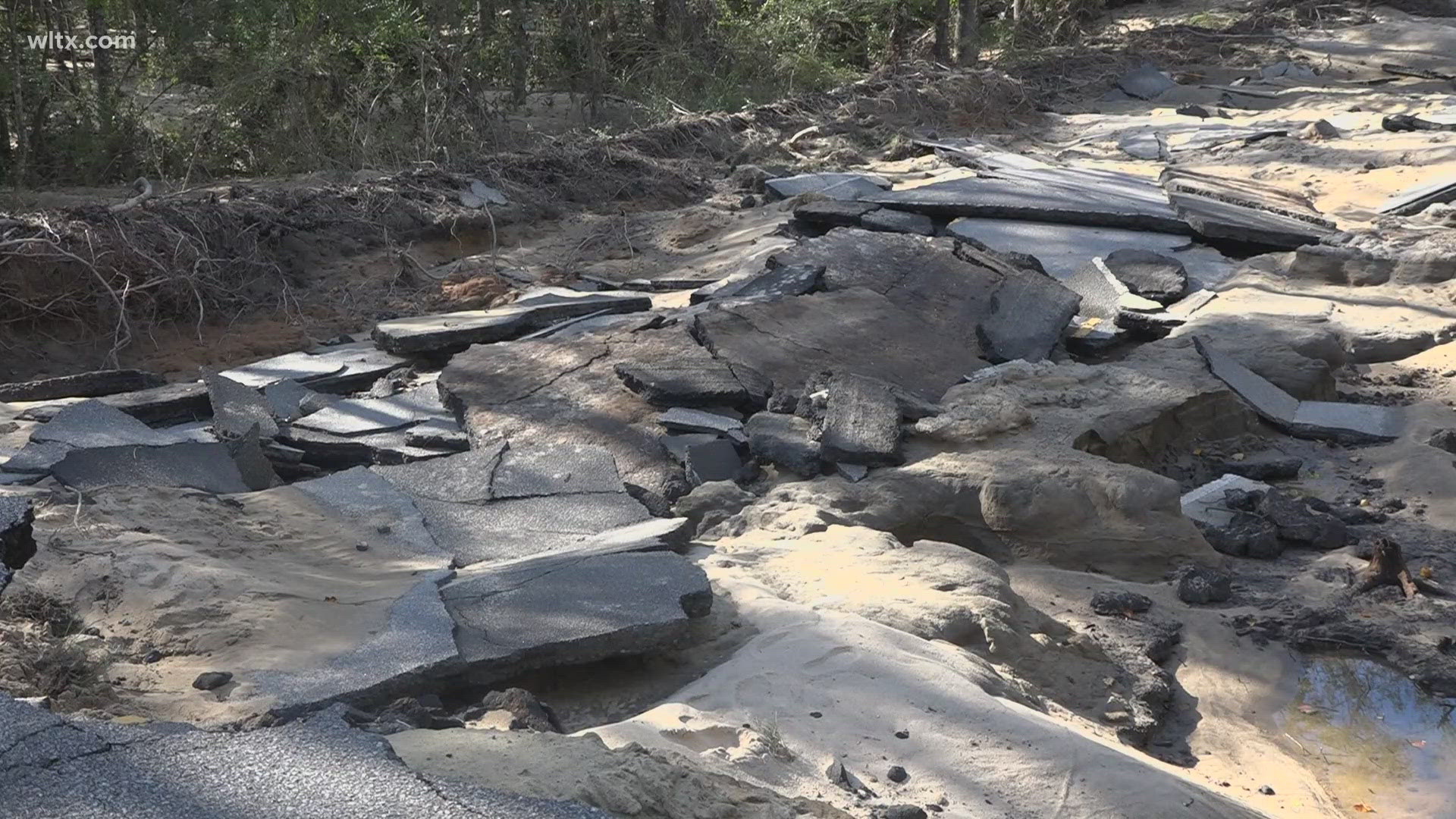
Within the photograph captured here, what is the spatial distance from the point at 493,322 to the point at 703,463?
6.66 feet

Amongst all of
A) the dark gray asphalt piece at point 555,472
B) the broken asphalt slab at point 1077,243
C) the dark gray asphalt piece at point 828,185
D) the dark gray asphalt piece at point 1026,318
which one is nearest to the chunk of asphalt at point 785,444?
the dark gray asphalt piece at point 555,472

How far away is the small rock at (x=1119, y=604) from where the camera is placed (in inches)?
181

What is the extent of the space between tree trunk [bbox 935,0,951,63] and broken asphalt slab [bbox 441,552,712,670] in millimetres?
12728

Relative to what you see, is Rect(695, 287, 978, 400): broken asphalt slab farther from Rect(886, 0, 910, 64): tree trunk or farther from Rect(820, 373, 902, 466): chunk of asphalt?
Rect(886, 0, 910, 64): tree trunk

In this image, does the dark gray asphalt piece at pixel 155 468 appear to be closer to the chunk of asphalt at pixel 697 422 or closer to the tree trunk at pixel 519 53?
the chunk of asphalt at pixel 697 422

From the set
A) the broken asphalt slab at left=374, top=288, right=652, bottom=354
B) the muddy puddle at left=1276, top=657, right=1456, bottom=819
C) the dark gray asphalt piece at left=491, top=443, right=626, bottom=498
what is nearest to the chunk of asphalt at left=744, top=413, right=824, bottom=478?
the dark gray asphalt piece at left=491, top=443, right=626, bottom=498

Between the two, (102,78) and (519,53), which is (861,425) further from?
(102,78)

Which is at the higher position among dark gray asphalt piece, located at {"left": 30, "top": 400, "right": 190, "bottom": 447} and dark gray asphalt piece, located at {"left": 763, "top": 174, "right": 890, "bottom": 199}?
dark gray asphalt piece, located at {"left": 763, "top": 174, "right": 890, "bottom": 199}

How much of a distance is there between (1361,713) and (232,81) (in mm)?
10416

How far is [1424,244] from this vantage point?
8.35 meters

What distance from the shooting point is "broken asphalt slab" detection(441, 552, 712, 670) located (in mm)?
3477

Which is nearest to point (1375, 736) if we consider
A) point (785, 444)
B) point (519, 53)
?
point (785, 444)

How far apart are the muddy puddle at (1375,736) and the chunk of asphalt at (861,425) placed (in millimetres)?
1738

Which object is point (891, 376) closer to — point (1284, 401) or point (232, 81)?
point (1284, 401)
